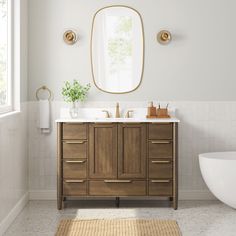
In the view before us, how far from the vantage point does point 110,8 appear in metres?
6.06

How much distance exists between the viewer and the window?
525cm

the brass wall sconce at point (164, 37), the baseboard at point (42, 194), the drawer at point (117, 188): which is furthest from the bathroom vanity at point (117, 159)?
the brass wall sconce at point (164, 37)

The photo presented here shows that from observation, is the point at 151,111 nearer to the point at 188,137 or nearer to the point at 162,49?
the point at 188,137

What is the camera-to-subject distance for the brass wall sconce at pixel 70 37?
19.8 ft

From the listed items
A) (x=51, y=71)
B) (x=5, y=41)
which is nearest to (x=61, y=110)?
(x=51, y=71)

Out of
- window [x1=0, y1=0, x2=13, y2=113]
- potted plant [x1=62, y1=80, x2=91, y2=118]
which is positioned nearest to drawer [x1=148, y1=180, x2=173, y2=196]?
potted plant [x1=62, y1=80, x2=91, y2=118]

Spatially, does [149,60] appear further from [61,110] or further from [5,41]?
[5,41]

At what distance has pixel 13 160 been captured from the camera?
5312 mm

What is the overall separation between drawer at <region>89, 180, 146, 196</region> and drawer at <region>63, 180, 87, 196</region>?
0.07 metres

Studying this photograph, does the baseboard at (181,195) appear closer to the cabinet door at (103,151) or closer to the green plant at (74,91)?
the cabinet door at (103,151)

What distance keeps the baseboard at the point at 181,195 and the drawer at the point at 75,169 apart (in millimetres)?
582

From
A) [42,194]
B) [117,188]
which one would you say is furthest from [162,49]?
[42,194]

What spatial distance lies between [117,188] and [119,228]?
726 mm

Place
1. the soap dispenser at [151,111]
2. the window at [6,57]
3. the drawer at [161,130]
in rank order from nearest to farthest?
the window at [6,57]
the drawer at [161,130]
the soap dispenser at [151,111]
